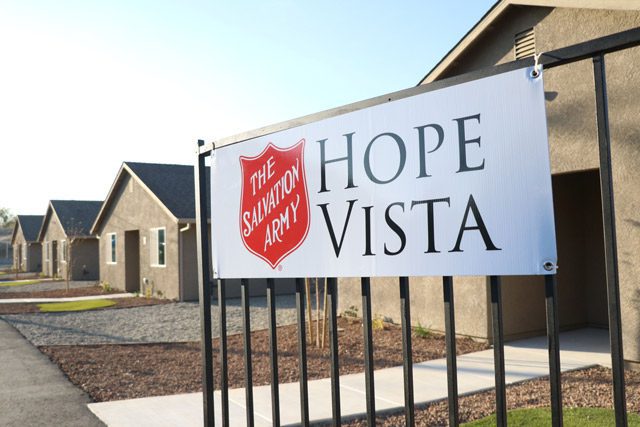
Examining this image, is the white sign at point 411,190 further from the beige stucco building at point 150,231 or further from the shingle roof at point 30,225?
the shingle roof at point 30,225

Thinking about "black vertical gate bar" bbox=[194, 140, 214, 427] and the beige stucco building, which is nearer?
"black vertical gate bar" bbox=[194, 140, 214, 427]

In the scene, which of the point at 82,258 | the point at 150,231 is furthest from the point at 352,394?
the point at 82,258

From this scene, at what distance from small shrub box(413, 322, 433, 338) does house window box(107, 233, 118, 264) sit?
17870 millimetres

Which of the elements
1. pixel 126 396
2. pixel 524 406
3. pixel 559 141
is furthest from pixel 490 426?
pixel 559 141

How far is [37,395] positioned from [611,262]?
22.0 feet

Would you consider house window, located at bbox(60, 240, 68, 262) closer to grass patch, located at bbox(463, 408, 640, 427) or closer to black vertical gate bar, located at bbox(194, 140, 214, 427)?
grass patch, located at bbox(463, 408, 640, 427)

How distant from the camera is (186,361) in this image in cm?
888

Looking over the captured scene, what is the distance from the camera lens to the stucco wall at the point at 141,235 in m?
19.2

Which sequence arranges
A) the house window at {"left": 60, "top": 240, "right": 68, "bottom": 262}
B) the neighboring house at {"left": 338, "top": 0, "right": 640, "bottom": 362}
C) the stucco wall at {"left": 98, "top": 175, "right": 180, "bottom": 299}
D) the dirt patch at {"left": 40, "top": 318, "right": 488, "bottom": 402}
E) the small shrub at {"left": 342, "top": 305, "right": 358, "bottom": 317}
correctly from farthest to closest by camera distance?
the house window at {"left": 60, "top": 240, "right": 68, "bottom": 262}, the stucco wall at {"left": 98, "top": 175, "right": 180, "bottom": 299}, the small shrub at {"left": 342, "top": 305, "right": 358, "bottom": 317}, the neighboring house at {"left": 338, "top": 0, "right": 640, "bottom": 362}, the dirt patch at {"left": 40, "top": 318, "right": 488, "bottom": 402}

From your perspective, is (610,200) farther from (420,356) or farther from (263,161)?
(420,356)

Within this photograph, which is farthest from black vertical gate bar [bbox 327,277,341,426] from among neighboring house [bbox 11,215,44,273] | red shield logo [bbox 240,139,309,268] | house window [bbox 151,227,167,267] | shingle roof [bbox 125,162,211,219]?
neighboring house [bbox 11,215,44,273]

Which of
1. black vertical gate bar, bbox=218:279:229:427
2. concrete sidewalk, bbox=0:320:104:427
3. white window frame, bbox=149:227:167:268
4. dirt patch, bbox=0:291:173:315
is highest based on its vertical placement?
white window frame, bbox=149:227:167:268

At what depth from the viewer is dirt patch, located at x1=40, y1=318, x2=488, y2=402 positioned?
23.8 ft

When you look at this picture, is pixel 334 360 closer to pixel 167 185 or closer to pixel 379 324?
pixel 379 324
